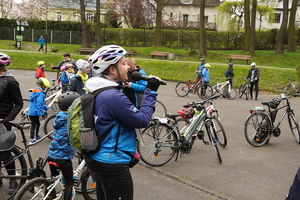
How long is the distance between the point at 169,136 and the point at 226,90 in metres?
10.1

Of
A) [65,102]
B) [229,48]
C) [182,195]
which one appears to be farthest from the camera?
[229,48]

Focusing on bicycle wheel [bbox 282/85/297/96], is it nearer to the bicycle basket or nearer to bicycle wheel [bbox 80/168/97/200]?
bicycle wheel [bbox 80/168/97/200]

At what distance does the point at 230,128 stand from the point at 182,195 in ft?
15.2

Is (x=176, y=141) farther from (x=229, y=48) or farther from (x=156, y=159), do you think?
(x=229, y=48)

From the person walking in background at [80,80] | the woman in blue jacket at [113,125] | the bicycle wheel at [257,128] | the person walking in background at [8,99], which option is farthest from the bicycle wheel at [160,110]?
the woman in blue jacket at [113,125]

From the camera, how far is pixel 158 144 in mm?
6152

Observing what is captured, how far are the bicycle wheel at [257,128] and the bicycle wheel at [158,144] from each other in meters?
2.13

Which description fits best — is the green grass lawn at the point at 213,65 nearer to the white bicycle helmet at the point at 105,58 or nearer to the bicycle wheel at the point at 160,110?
the bicycle wheel at the point at 160,110

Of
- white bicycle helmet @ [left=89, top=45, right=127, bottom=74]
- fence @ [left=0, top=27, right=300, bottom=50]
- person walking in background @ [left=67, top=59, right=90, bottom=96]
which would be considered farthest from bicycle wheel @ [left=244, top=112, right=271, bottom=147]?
fence @ [left=0, top=27, right=300, bottom=50]

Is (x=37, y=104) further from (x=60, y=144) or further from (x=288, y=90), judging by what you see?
(x=288, y=90)

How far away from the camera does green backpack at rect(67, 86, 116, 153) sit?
2.66 m

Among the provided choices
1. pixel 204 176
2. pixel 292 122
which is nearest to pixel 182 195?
pixel 204 176

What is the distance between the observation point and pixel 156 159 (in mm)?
6398

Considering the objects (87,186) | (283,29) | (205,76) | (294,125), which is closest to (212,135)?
(294,125)
